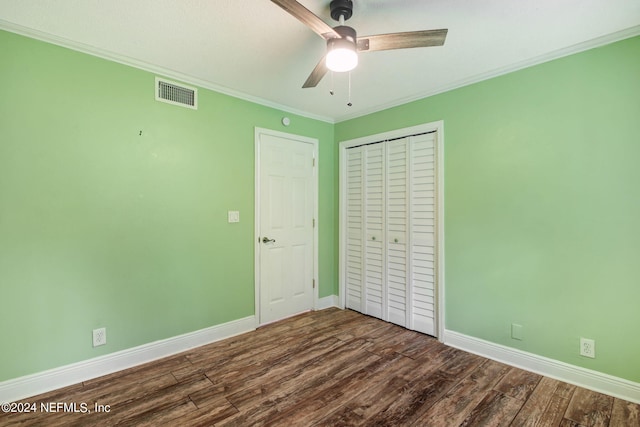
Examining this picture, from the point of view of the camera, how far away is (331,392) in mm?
2031

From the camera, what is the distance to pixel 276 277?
10.9 feet

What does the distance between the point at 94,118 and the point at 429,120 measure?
9.79 feet

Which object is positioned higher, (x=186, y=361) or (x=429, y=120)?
(x=429, y=120)

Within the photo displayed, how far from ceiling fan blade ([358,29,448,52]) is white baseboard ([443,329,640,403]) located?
2466 millimetres

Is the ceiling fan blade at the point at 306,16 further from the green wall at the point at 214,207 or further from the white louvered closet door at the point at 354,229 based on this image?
the white louvered closet door at the point at 354,229

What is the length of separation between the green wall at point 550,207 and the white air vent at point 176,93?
95.2 inches

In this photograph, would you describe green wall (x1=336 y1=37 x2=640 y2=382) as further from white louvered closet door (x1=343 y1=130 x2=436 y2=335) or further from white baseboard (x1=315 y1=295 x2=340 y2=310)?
white baseboard (x1=315 y1=295 x2=340 y2=310)

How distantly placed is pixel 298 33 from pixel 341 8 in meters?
0.42

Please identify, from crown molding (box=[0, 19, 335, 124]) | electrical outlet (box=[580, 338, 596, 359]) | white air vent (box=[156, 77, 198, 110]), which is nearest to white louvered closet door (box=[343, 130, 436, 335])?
electrical outlet (box=[580, 338, 596, 359])

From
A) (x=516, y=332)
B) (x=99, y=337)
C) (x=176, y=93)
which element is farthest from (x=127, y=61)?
(x=516, y=332)

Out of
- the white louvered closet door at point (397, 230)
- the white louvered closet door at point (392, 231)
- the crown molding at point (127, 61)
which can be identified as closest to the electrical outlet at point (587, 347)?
the white louvered closet door at point (392, 231)

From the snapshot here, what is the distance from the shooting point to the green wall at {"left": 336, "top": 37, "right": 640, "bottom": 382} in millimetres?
1957

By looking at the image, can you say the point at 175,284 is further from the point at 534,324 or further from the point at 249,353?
the point at 534,324

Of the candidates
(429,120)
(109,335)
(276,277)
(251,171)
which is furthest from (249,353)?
(429,120)
